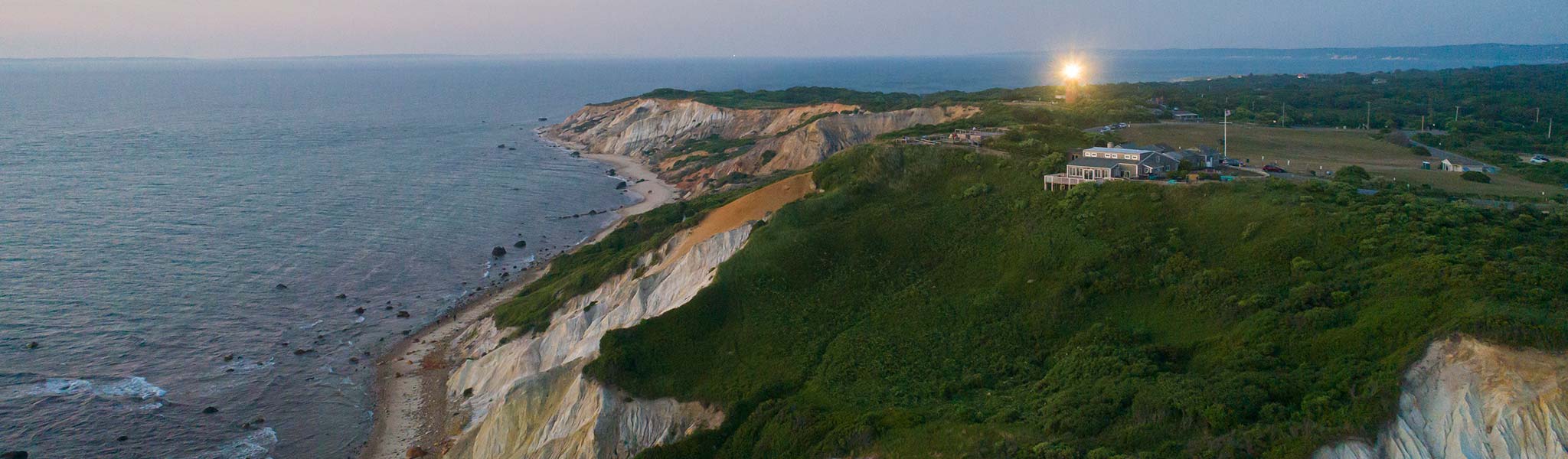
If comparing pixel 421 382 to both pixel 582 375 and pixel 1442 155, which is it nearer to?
pixel 582 375

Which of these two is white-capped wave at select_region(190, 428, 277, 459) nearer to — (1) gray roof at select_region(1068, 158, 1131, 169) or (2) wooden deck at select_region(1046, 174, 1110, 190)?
(2) wooden deck at select_region(1046, 174, 1110, 190)

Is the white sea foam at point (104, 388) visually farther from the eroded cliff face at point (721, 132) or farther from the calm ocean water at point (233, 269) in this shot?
the eroded cliff face at point (721, 132)

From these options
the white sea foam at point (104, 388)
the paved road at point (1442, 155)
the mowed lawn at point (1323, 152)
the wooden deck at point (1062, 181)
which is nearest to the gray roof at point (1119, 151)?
the wooden deck at point (1062, 181)

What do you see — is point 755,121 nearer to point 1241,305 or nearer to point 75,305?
point 75,305

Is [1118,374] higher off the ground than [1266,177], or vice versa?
[1266,177]

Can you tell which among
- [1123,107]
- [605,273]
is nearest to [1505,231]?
[605,273]

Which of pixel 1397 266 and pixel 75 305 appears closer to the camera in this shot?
pixel 1397 266

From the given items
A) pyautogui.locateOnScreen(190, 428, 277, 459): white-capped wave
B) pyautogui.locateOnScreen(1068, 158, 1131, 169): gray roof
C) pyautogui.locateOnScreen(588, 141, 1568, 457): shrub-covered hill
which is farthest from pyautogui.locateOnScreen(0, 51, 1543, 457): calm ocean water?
pyautogui.locateOnScreen(1068, 158, 1131, 169): gray roof

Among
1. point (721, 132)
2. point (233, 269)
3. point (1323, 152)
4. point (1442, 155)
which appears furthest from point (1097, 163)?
point (721, 132)
